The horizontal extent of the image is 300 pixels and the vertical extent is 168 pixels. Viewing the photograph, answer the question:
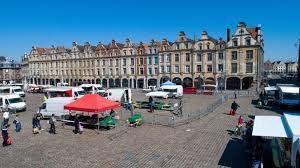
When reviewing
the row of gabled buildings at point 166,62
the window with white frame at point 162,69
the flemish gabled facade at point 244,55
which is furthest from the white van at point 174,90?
the window with white frame at point 162,69

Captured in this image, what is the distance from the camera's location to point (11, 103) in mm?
26453

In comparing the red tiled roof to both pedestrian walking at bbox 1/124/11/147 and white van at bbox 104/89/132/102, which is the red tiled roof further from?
pedestrian walking at bbox 1/124/11/147

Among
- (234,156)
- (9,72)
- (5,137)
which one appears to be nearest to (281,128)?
(234,156)

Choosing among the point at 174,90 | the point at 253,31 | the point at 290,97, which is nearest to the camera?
the point at 290,97

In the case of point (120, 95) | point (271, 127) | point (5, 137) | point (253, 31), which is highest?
point (253, 31)

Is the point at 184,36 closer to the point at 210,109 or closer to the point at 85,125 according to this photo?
the point at 210,109

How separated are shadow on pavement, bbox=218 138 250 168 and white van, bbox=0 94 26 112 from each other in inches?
882

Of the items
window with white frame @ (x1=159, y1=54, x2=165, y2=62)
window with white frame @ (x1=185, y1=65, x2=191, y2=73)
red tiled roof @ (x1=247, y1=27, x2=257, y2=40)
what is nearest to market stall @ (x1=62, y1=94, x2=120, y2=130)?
window with white frame @ (x1=185, y1=65, x2=191, y2=73)

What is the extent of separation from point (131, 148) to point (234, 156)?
548cm

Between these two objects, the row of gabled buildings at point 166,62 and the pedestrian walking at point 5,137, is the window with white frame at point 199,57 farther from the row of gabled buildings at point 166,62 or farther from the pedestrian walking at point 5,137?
the pedestrian walking at point 5,137

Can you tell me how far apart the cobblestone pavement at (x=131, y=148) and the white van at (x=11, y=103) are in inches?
322

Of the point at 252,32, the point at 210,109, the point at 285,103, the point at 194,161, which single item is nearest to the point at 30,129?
the point at 194,161

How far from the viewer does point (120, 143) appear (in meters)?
14.6

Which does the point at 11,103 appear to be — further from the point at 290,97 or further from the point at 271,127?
the point at 290,97
